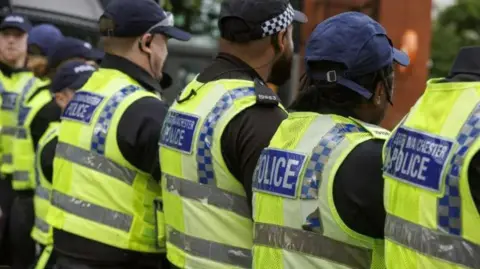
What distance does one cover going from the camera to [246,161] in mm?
3514

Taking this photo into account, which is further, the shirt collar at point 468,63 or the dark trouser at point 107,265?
the dark trouser at point 107,265

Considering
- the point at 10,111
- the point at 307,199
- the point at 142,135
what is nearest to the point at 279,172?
the point at 307,199

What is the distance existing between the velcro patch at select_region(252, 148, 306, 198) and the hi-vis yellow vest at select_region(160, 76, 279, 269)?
0.35 meters

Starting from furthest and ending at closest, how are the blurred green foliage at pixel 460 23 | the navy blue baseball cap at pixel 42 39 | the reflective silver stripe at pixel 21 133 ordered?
the blurred green foliage at pixel 460 23 → the navy blue baseball cap at pixel 42 39 → the reflective silver stripe at pixel 21 133

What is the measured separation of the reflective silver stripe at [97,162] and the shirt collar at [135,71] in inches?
15.0

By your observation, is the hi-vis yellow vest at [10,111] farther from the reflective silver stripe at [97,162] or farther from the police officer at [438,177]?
the police officer at [438,177]

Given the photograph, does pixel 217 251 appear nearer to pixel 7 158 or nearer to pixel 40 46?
pixel 7 158

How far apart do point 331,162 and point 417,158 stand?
0.42 meters

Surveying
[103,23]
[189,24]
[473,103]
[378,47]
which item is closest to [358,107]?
[378,47]

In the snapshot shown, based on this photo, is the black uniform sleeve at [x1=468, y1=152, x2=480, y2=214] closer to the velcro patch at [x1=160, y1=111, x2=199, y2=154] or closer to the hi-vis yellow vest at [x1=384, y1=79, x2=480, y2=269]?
the hi-vis yellow vest at [x1=384, y1=79, x2=480, y2=269]

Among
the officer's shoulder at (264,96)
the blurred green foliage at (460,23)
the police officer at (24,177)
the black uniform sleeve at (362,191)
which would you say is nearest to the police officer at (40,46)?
the police officer at (24,177)

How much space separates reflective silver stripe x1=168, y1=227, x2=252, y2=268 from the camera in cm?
365

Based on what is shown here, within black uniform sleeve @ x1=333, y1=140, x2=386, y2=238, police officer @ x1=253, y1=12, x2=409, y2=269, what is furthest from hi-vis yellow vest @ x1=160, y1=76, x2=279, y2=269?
black uniform sleeve @ x1=333, y1=140, x2=386, y2=238

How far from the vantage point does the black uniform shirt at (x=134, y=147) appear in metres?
4.16
